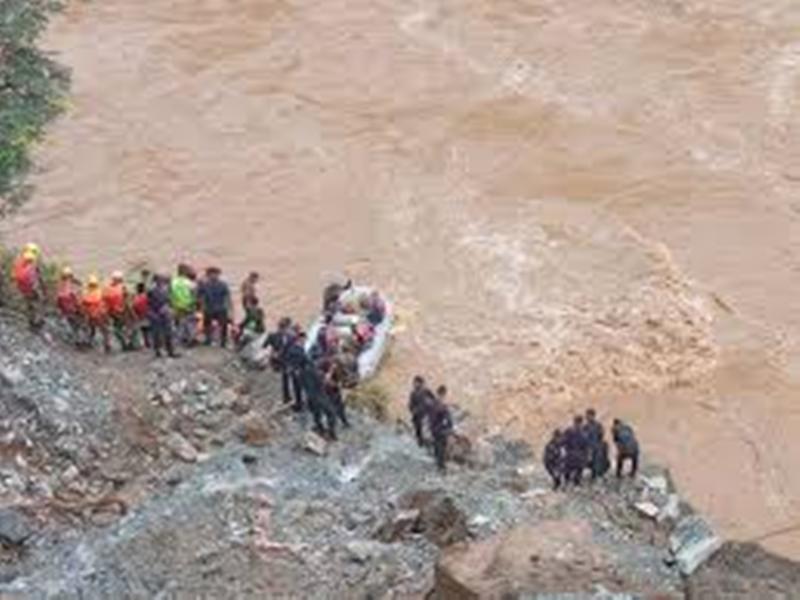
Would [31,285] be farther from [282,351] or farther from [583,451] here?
[583,451]

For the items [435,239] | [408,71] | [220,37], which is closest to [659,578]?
[435,239]

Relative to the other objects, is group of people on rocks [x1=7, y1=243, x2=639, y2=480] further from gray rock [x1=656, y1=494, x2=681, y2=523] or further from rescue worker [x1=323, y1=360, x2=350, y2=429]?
gray rock [x1=656, y1=494, x2=681, y2=523]

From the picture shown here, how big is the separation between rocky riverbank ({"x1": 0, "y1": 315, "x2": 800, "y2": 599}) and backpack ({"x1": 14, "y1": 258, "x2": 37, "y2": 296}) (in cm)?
46

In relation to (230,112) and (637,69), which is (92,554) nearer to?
(230,112)

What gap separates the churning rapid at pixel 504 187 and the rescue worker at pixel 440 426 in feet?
13.1

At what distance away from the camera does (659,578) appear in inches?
641

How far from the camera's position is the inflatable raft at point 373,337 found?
81.0 ft

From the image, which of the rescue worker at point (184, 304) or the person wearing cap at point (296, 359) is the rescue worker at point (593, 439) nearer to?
the person wearing cap at point (296, 359)

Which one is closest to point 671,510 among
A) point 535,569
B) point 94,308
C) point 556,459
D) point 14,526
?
point 556,459

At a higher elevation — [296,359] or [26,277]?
[26,277]

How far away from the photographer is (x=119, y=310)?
22719 mm

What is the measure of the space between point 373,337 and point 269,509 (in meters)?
6.86

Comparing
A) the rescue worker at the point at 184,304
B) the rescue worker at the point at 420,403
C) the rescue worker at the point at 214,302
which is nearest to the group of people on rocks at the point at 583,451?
the rescue worker at the point at 420,403

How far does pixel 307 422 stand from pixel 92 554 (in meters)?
4.30
